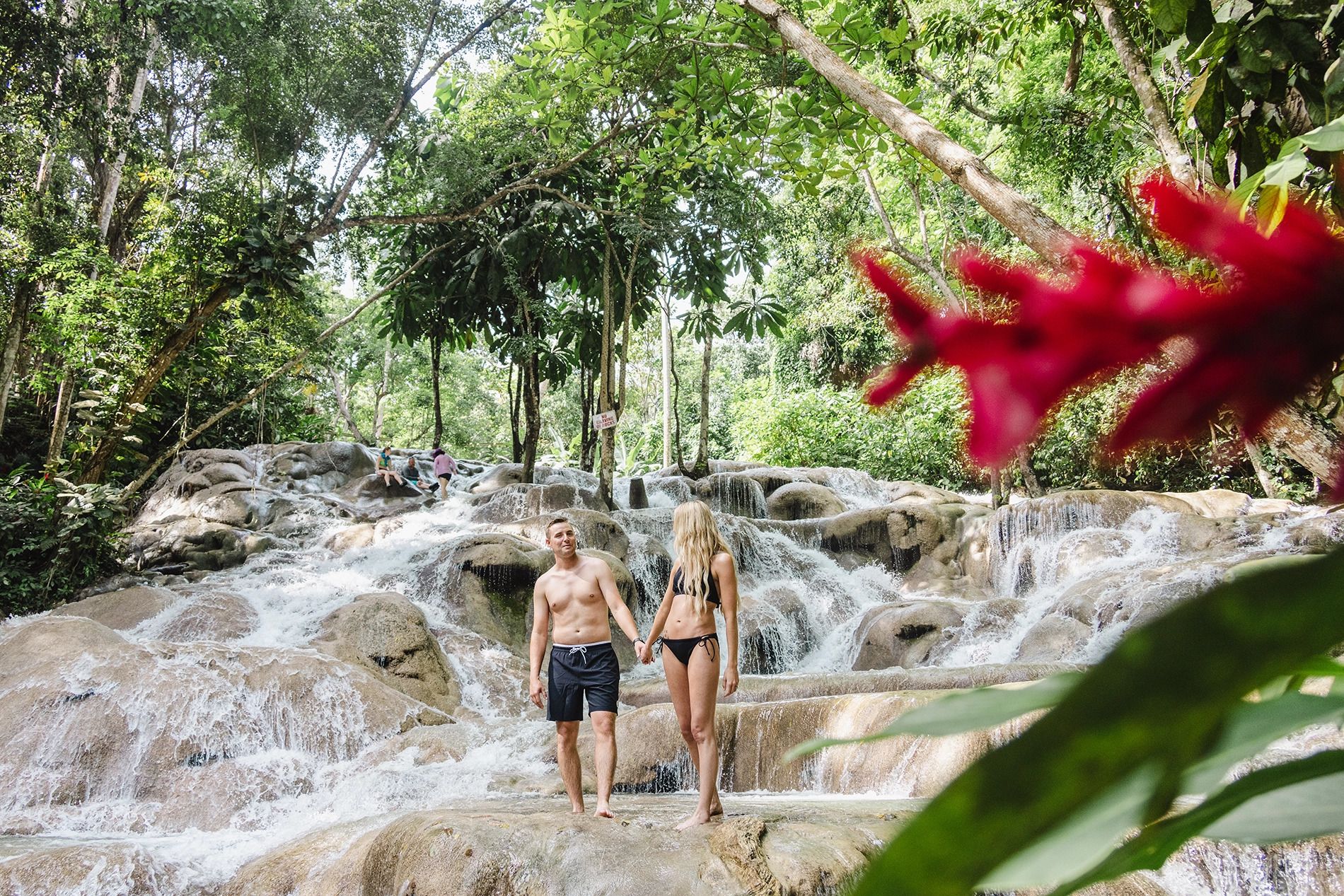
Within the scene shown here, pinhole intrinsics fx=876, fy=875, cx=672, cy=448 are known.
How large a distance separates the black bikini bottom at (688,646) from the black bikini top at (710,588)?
167 millimetres

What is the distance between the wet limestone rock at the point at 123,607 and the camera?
362 inches

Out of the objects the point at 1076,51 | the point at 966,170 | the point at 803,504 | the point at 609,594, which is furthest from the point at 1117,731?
the point at 803,504

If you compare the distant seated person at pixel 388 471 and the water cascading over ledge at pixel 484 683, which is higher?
the distant seated person at pixel 388 471

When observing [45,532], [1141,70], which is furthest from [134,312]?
[1141,70]

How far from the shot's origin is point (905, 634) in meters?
9.90

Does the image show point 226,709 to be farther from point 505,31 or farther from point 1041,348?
point 505,31

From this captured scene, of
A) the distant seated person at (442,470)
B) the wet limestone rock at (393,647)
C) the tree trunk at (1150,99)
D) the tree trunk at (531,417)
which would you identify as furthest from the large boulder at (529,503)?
the tree trunk at (1150,99)

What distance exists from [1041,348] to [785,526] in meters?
13.8

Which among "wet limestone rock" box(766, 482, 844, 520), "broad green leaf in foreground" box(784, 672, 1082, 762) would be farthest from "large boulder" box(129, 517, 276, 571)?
"broad green leaf in foreground" box(784, 672, 1082, 762)

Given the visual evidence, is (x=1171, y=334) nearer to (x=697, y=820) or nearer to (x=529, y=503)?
(x=697, y=820)

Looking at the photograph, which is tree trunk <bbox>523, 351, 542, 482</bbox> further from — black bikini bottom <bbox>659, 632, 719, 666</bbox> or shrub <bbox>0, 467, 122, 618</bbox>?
black bikini bottom <bbox>659, 632, 719, 666</bbox>

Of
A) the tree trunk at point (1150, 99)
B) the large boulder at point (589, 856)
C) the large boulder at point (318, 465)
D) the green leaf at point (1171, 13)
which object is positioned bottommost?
the large boulder at point (589, 856)

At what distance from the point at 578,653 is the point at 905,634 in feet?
20.6

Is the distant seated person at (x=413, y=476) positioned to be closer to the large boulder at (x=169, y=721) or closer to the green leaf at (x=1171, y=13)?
the large boulder at (x=169, y=721)
